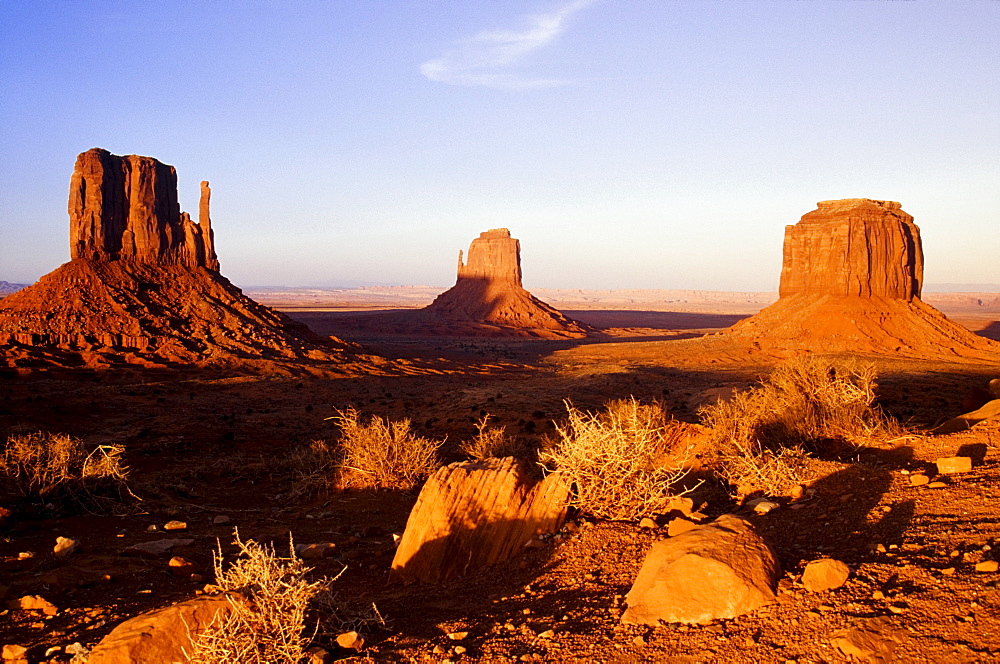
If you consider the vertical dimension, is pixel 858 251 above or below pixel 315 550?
above

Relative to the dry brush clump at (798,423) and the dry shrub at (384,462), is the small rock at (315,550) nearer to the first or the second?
the dry shrub at (384,462)

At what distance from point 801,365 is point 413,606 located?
979 cm

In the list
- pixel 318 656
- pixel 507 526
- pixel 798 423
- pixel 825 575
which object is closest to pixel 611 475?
pixel 507 526

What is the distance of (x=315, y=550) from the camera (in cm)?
693

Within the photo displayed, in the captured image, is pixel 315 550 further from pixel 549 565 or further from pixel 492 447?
pixel 492 447

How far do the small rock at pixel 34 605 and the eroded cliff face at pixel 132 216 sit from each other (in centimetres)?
3428

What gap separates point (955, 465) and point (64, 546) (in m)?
9.16

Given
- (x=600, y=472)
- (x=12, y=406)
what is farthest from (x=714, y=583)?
(x=12, y=406)

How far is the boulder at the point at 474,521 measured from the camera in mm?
5789

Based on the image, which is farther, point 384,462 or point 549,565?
point 384,462

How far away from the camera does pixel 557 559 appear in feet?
17.4

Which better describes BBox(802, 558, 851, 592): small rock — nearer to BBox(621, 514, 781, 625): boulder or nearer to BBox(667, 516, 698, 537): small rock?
BBox(621, 514, 781, 625): boulder

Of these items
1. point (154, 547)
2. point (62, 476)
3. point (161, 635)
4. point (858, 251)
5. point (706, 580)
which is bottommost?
point (154, 547)

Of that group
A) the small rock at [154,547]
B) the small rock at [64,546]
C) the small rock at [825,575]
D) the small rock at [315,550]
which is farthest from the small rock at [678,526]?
the small rock at [64,546]
